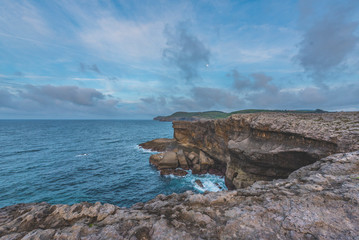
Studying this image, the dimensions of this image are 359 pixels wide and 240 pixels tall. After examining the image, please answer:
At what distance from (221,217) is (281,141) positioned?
1663cm

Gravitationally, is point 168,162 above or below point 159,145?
below

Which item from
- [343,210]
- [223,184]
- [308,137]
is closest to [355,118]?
[308,137]

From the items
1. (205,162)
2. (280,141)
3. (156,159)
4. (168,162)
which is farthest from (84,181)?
(280,141)

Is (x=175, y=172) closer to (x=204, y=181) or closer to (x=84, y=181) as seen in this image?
(x=204, y=181)

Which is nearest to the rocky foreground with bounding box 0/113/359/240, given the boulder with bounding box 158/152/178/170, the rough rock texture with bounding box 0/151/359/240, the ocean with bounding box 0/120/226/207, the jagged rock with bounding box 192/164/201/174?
the rough rock texture with bounding box 0/151/359/240

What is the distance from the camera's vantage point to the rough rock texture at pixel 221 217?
500cm

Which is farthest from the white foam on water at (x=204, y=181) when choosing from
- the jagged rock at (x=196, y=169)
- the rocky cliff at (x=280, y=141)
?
the rocky cliff at (x=280, y=141)

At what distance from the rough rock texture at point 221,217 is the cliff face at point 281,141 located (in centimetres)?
841

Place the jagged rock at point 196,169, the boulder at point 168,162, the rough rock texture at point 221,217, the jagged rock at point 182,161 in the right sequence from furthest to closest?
the jagged rock at point 182,161
the boulder at point 168,162
the jagged rock at point 196,169
the rough rock texture at point 221,217

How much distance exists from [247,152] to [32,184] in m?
38.7

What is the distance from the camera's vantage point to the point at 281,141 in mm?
18391

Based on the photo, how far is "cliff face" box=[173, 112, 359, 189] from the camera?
46.9ft

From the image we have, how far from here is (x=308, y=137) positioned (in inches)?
615

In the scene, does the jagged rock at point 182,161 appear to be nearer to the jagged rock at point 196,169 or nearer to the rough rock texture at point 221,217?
the jagged rock at point 196,169
